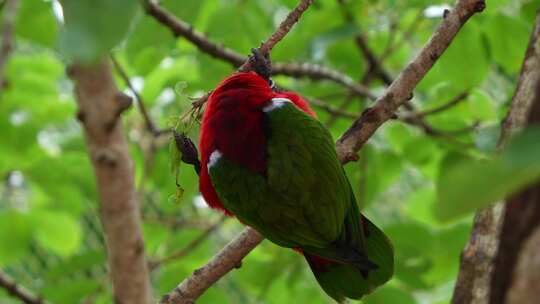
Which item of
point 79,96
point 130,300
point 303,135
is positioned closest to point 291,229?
point 303,135

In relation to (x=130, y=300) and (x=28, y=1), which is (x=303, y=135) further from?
(x=28, y=1)

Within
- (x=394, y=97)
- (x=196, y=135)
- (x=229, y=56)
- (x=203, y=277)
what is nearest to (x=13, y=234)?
(x=196, y=135)

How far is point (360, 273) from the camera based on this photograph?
201 centimetres

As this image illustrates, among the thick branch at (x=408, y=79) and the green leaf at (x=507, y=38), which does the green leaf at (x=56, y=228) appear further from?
the green leaf at (x=507, y=38)

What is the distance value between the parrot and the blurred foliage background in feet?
1.19

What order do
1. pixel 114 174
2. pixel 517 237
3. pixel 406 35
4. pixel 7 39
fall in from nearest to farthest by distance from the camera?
1. pixel 517 237
2. pixel 114 174
3. pixel 7 39
4. pixel 406 35

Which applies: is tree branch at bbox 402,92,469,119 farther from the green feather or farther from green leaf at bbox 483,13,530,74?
the green feather

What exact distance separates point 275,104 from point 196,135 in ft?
1.78

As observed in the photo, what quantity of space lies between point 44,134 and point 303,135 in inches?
71.2

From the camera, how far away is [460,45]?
8.26ft

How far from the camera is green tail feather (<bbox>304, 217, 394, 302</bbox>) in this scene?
199cm

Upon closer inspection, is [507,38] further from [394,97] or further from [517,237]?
[517,237]

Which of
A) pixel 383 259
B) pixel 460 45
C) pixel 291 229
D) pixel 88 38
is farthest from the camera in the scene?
pixel 460 45

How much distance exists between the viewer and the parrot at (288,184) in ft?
5.88
